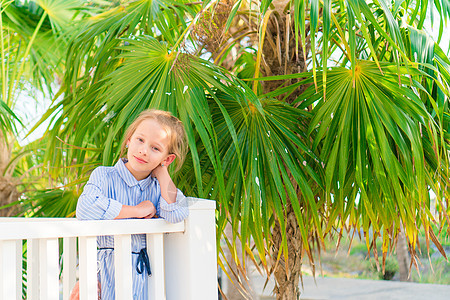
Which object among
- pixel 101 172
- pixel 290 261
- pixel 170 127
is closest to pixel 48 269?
pixel 101 172

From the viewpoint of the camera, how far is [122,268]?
114 centimetres

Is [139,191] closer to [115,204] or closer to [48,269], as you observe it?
[115,204]

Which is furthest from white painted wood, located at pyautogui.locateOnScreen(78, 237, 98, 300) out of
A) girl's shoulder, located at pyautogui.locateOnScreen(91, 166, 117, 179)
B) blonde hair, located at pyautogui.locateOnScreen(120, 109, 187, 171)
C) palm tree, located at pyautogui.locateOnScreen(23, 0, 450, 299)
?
palm tree, located at pyautogui.locateOnScreen(23, 0, 450, 299)

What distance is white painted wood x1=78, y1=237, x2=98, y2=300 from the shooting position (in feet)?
3.55

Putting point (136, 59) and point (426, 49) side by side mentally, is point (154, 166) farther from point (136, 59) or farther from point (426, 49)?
point (426, 49)

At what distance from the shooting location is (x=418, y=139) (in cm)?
189

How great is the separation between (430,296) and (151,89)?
4.72 m

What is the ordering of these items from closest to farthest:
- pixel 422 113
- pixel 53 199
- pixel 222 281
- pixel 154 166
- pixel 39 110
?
pixel 154 166 → pixel 422 113 → pixel 53 199 → pixel 39 110 → pixel 222 281

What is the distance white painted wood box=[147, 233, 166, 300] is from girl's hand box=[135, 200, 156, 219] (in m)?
0.11

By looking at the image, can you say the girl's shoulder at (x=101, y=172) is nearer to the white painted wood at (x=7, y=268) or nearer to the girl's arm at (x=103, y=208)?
the girl's arm at (x=103, y=208)

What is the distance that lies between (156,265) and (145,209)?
0.62 feet

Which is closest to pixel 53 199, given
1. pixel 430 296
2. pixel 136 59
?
pixel 136 59

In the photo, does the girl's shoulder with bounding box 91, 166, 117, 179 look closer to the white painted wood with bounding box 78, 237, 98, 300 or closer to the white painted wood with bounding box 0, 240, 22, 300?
the white painted wood with bounding box 78, 237, 98, 300

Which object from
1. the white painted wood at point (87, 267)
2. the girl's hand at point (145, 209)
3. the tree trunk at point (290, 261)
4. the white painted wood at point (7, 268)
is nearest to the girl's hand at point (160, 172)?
the girl's hand at point (145, 209)
